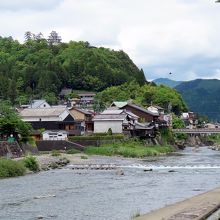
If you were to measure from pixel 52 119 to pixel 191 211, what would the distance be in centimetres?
4381

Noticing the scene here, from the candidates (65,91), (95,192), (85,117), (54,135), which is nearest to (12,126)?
(54,135)

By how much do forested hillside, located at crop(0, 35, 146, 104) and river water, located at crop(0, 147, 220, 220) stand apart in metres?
58.5

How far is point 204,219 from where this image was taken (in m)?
12.6

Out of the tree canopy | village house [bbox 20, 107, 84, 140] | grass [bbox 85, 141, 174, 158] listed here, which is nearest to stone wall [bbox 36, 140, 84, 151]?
grass [bbox 85, 141, 174, 158]

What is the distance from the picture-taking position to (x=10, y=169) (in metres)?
29.1

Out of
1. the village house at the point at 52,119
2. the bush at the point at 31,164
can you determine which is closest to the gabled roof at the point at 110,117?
the village house at the point at 52,119

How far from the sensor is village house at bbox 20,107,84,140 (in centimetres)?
5681

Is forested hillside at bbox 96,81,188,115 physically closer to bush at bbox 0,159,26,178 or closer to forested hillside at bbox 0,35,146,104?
forested hillside at bbox 0,35,146,104

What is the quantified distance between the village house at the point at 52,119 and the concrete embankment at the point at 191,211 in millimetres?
40613

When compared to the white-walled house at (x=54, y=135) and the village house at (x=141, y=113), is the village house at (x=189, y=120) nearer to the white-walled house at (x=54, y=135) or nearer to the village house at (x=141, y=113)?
the village house at (x=141, y=113)

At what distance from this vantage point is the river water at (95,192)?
16969 millimetres

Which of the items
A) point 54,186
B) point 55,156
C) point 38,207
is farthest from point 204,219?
point 55,156

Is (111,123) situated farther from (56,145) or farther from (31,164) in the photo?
(31,164)

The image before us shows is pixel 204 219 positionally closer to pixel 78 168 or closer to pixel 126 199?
pixel 126 199
